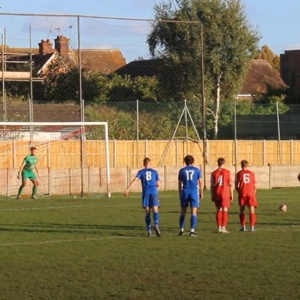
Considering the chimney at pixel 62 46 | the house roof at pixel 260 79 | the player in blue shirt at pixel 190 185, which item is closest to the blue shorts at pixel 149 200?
the player in blue shirt at pixel 190 185

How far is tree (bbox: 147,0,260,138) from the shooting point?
60094mm

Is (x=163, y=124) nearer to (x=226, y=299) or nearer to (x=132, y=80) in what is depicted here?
(x=132, y=80)

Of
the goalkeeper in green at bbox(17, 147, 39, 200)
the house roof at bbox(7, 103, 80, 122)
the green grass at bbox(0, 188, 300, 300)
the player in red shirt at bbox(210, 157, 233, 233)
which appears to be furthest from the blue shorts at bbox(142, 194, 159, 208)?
the house roof at bbox(7, 103, 80, 122)

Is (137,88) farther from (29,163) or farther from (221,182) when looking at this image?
(221,182)

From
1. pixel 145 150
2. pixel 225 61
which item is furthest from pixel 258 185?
pixel 225 61

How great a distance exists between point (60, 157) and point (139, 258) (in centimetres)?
2573

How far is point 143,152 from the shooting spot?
44000mm

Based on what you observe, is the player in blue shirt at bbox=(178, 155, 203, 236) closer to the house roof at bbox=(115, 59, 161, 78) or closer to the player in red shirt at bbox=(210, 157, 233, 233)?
the player in red shirt at bbox=(210, 157, 233, 233)

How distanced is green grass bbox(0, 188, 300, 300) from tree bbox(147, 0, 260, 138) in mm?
33933

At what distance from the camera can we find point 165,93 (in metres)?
59.4

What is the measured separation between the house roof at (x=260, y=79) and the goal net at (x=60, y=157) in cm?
3787

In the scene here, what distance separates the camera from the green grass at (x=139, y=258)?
41.8 feet

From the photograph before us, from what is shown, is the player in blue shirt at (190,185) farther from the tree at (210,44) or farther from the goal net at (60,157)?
the tree at (210,44)

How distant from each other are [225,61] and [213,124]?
11.4 metres
